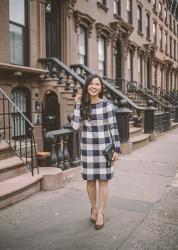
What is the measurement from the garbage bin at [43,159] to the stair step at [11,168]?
384 mm

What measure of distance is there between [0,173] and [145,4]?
2256cm

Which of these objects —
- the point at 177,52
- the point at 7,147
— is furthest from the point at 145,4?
the point at 7,147

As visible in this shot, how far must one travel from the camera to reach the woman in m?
4.74

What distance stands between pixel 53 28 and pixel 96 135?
10872 mm

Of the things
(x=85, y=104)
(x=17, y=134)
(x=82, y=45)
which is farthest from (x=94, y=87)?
(x=82, y=45)

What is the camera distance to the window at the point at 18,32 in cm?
1180

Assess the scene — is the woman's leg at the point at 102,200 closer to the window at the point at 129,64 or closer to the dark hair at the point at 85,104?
the dark hair at the point at 85,104

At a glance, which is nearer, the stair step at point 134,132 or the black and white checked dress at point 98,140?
the black and white checked dress at point 98,140

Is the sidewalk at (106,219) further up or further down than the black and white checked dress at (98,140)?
further down

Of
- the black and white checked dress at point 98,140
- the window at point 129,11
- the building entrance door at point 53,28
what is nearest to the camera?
the black and white checked dress at point 98,140

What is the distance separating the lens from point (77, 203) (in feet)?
19.2

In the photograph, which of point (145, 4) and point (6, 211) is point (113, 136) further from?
point (145, 4)

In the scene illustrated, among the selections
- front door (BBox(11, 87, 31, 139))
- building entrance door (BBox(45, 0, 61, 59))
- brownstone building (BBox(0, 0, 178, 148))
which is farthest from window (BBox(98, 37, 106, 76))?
front door (BBox(11, 87, 31, 139))

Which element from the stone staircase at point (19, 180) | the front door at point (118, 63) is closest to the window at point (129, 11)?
the front door at point (118, 63)
